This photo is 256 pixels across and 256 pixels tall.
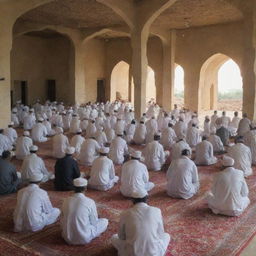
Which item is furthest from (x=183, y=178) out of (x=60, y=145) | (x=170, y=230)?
(x=60, y=145)

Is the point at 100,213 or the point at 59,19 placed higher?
the point at 59,19

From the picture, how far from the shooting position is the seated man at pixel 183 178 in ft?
20.9

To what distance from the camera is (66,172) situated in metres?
6.74

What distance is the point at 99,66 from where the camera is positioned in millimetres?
22969

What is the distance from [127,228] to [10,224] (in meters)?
2.13

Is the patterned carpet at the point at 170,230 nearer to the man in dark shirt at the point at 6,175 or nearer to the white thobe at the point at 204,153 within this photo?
the man in dark shirt at the point at 6,175

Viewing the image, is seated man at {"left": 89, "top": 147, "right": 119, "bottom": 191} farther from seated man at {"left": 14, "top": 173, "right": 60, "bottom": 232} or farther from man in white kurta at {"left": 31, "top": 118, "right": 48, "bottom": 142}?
man in white kurta at {"left": 31, "top": 118, "right": 48, "bottom": 142}

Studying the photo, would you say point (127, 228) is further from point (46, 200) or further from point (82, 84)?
point (82, 84)

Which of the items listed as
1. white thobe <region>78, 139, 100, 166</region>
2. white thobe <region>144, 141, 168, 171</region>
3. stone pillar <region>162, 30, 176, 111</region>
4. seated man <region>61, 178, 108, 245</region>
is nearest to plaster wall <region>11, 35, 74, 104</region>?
stone pillar <region>162, 30, 176, 111</region>

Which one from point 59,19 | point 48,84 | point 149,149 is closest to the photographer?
point 149,149

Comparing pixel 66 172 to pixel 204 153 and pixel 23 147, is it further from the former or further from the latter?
pixel 204 153

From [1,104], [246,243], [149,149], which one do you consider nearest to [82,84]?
[1,104]

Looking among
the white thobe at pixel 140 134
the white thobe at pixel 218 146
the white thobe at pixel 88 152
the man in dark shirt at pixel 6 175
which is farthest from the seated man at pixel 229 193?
the white thobe at pixel 140 134

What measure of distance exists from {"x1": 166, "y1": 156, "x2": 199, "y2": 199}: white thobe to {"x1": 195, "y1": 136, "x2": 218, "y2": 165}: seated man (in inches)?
91.9
